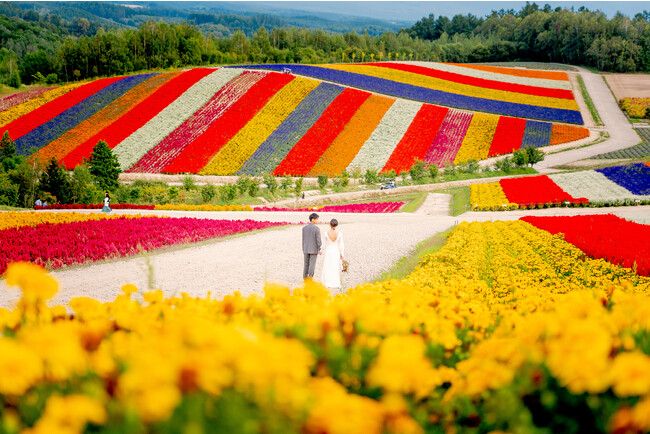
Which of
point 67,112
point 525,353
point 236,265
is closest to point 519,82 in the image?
point 67,112

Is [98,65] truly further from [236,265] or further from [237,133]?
[236,265]

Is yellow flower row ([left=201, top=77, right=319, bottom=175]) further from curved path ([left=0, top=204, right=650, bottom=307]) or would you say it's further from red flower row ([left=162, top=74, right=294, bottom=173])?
curved path ([left=0, top=204, right=650, bottom=307])

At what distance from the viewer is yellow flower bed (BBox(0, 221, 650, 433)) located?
6.07 feet

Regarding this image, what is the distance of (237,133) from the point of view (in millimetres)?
47406

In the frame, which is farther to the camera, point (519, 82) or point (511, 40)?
point (511, 40)

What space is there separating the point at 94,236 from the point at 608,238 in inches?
584

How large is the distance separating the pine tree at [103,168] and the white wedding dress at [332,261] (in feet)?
98.2

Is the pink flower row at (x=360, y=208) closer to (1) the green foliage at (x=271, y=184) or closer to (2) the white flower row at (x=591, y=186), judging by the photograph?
(1) the green foliage at (x=271, y=184)

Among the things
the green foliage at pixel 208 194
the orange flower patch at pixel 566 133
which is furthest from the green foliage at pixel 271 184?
the orange flower patch at pixel 566 133

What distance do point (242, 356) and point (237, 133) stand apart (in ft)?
154

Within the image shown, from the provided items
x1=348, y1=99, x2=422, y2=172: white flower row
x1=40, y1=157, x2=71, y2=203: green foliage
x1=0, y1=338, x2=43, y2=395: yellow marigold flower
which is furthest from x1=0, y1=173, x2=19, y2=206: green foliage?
x1=0, y1=338, x2=43, y2=395: yellow marigold flower

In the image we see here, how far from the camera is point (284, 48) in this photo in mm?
103250

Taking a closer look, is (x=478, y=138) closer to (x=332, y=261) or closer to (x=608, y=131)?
(x=608, y=131)

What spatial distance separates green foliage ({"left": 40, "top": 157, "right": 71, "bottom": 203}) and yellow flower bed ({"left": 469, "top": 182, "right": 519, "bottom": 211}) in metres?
25.0
